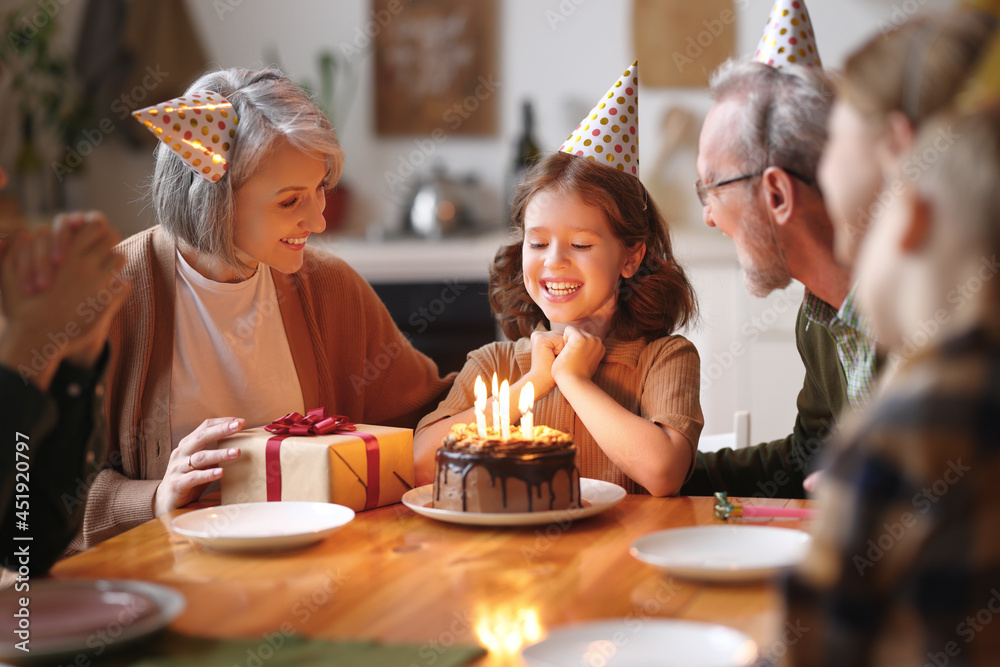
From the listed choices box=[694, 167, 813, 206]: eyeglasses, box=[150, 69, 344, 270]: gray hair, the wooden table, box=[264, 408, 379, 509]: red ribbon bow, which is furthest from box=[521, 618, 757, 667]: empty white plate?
A: box=[150, 69, 344, 270]: gray hair

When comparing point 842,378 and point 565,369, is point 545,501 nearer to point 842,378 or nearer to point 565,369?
point 565,369

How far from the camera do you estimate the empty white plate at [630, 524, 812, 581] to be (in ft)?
3.18

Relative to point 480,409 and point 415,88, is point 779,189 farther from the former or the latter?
point 415,88

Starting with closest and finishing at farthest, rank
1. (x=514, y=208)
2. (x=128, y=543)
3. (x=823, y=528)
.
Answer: (x=823, y=528) < (x=128, y=543) < (x=514, y=208)

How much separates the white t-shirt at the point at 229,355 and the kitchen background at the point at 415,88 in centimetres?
201

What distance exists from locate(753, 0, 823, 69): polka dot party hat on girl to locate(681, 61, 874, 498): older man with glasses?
4 cm

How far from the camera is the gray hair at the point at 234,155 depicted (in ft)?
5.45

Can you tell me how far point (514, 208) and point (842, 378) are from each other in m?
0.67

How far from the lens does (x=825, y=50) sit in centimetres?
383

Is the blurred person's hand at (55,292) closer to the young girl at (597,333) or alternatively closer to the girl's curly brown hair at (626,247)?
the young girl at (597,333)

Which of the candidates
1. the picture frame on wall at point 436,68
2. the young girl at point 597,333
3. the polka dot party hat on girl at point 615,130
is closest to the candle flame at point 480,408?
the young girl at point 597,333

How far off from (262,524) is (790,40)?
1102 millimetres

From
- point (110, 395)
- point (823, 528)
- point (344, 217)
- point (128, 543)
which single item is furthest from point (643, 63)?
point (823, 528)

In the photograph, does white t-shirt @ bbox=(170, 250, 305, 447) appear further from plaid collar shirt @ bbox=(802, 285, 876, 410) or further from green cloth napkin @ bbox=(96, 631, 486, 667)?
plaid collar shirt @ bbox=(802, 285, 876, 410)
